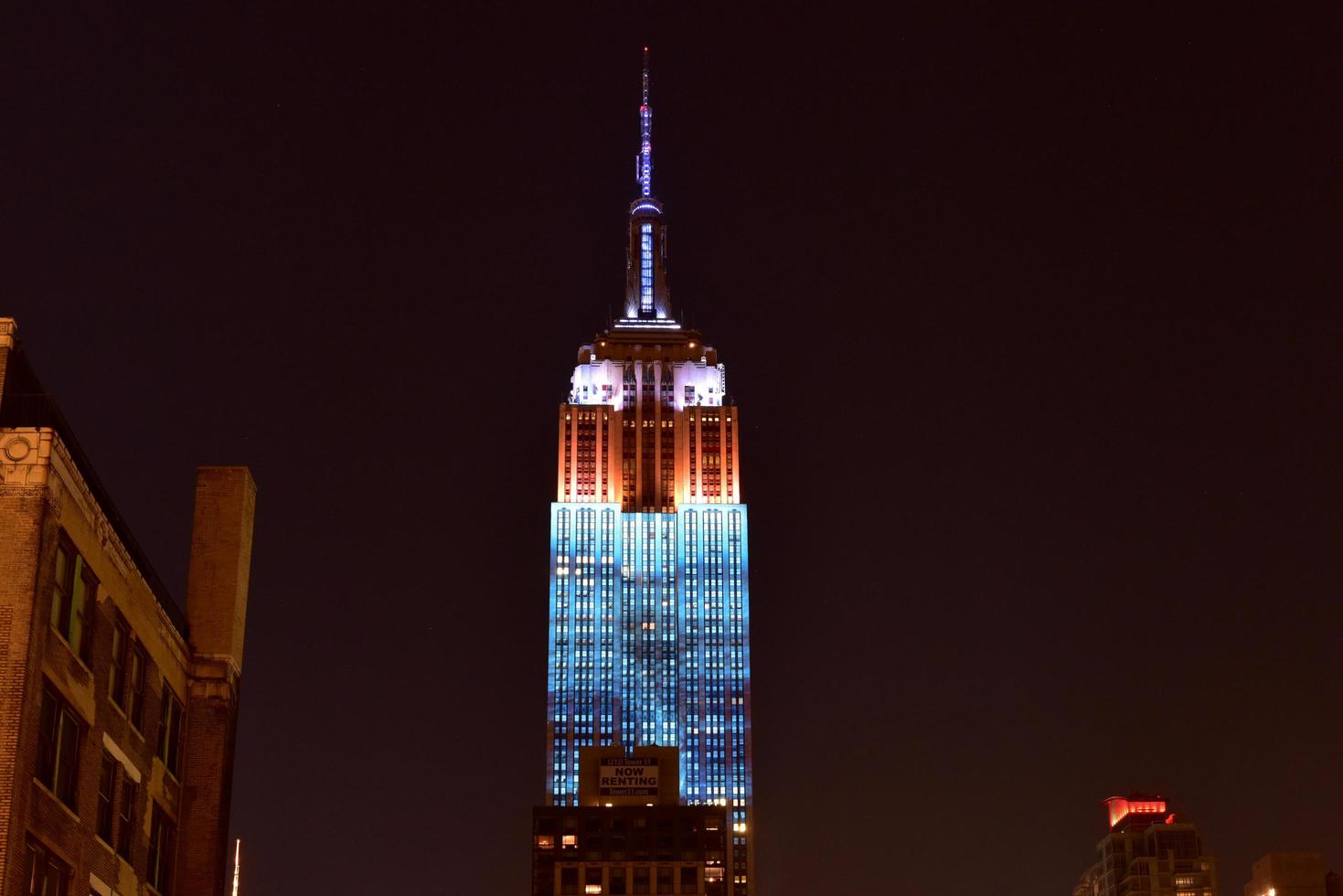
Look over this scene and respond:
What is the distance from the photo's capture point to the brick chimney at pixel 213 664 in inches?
2168

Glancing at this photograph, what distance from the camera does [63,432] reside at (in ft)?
146

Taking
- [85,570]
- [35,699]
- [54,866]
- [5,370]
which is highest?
[5,370]

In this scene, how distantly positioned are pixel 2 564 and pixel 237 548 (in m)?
16.6

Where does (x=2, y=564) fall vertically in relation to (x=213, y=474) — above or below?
below

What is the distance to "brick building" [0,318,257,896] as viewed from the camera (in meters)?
40.9

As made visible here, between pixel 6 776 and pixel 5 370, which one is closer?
pixel 6 776

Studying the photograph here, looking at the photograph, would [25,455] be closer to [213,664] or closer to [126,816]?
[126,816]

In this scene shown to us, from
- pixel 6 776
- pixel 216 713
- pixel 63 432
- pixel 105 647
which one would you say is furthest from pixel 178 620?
pixel 6 776

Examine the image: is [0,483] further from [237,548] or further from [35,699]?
[237,548]

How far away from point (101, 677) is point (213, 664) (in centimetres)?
966

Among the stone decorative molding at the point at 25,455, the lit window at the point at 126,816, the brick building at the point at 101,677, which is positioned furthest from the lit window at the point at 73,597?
the lit window at the point at 126,816

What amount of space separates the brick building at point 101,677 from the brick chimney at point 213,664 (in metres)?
0.04

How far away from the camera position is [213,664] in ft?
185

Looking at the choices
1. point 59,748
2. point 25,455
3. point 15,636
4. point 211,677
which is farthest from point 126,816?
point 25,455
